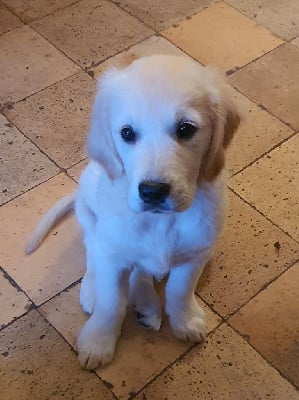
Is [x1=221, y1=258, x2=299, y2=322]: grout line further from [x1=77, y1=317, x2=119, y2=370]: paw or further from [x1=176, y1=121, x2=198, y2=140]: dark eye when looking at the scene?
[x1=176, y1=121, x2=198, y2=140]: dark eye

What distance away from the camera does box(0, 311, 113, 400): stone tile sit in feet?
5.66

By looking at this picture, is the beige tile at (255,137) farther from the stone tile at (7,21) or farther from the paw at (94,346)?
the stone tile at (7,21)

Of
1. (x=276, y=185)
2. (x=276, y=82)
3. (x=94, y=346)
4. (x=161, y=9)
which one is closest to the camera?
(x=94, y=346)

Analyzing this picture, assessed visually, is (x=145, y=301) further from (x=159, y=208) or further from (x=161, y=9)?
(x=161, y=9)

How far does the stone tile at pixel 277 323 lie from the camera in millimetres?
1835

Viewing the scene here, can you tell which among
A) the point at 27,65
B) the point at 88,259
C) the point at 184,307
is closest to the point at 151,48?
the point at 27,65


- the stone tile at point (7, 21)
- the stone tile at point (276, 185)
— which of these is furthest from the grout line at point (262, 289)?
the stone tile at point (7, 21)

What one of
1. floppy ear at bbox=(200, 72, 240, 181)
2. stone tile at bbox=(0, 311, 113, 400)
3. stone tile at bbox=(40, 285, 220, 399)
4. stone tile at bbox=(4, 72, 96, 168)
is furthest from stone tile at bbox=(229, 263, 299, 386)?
stone tile at bbox=(4, 72, 96, 168)

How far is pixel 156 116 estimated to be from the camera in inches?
51.8

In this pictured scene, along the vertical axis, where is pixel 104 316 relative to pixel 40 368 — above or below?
above

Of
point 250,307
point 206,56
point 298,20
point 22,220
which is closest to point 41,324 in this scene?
point 22,220

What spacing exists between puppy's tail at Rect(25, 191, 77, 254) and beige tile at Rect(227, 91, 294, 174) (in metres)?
0.63

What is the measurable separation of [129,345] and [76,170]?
0.73m

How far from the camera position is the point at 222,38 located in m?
2.89
